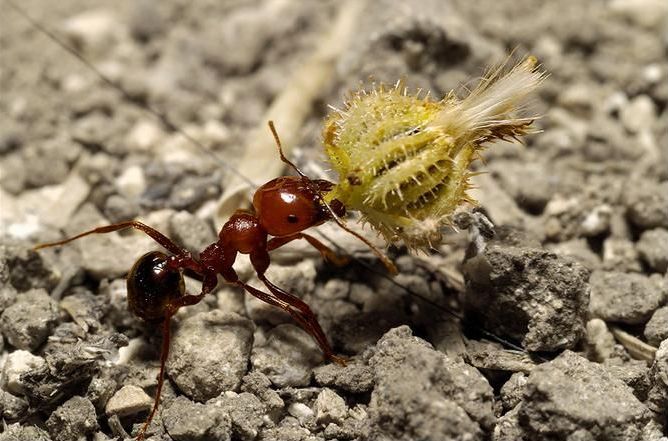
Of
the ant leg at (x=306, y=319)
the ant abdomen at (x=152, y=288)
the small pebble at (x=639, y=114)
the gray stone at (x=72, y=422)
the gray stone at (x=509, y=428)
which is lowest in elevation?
the gray stone at (x=509, y=428)

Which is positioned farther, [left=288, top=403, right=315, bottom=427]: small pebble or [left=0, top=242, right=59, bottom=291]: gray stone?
[left=0, top=242, right=59, bottom=291]: gray stone

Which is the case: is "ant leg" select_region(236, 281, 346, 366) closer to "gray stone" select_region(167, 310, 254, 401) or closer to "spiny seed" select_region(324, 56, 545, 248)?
"gray stone" select_region(167, 310, 254, 401)

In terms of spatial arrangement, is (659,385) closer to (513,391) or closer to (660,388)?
(660,388)

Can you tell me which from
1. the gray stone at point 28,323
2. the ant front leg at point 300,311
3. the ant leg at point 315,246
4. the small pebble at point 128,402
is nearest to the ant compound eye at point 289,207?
the ant leg at point 315,246

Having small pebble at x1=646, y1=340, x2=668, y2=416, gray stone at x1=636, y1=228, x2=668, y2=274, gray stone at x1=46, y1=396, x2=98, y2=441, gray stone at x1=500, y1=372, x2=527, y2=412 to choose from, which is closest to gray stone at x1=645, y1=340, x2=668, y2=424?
small pebble at x1=646, y1=340, x2=668, y2=416

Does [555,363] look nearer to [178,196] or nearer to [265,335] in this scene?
[265,335]

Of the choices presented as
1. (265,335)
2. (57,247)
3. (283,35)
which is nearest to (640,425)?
(265,335)

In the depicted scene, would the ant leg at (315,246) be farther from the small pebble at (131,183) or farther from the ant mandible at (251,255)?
the small pebble at (131,183)
